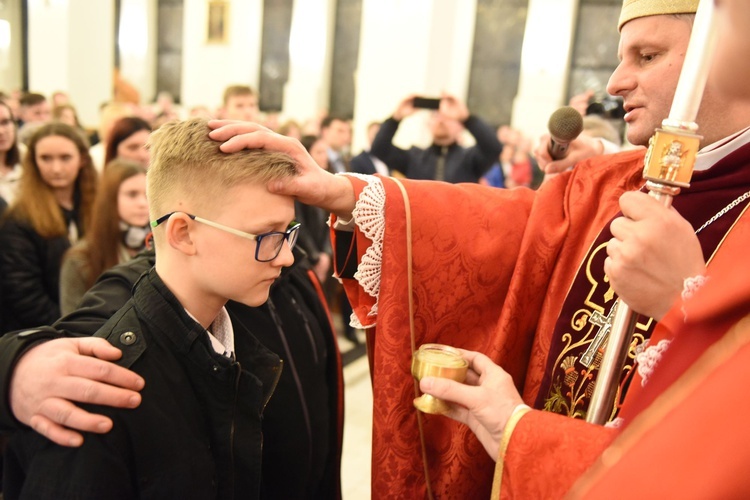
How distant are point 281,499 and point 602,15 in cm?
1259

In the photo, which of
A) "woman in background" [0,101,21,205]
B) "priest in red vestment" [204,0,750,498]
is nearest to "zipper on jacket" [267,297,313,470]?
"priest in red vestment" [204,0,750,498]

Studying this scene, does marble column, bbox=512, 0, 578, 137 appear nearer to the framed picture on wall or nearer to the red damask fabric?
the framed picture on wall

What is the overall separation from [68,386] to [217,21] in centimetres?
1493

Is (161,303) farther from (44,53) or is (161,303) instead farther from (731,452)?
(44,53)

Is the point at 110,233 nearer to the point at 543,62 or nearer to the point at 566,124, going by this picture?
the point at 566,124

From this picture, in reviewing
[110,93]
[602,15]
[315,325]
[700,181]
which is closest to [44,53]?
[110,93]

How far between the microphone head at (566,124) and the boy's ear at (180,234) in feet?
3.75

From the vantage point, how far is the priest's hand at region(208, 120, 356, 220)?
1396 mm

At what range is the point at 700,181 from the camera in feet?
4.84

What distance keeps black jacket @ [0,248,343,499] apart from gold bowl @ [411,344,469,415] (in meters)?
0.47

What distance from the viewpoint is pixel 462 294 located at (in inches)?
67.4

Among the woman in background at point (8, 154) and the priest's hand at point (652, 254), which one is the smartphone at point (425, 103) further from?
the priest's hand at point (652, 254)

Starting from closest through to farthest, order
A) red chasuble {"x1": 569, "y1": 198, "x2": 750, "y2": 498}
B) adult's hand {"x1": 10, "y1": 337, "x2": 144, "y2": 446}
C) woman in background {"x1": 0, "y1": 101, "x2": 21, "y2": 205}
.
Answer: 1. red chasuble {"x1": 569, "y1": 198, "x2": 750, "y2": 498}
2. adult's hand {"x1": 10, "y1": 337, "x2": 144, "y2": 446}
3. woman in background {"x1": 0, "y1": 101, "x2": 21, "y2": 205}

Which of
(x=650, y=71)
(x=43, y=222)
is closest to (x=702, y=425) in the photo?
(x=650, y=71)
